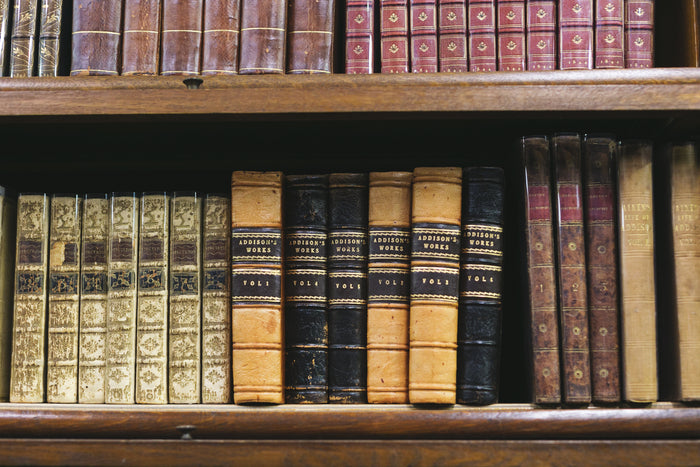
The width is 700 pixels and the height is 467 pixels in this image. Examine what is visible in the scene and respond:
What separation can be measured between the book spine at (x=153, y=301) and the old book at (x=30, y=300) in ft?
0.43

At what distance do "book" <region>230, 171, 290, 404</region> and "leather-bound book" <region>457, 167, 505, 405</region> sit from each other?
9.2 inches

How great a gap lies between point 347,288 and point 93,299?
1.12ft

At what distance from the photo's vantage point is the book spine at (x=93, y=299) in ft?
3.03

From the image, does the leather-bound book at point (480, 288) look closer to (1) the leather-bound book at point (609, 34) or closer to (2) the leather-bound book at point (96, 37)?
(1) the leather-bound book at point (609, 34)

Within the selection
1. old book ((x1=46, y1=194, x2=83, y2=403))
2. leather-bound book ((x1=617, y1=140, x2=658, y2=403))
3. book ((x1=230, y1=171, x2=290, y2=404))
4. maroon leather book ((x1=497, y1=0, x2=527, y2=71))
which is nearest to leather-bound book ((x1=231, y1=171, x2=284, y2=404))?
book ((x1=230, y1=171, x2=290, y2=404))

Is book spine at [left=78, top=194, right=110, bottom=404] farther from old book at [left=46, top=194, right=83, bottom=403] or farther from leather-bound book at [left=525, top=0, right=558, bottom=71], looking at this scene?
leather-bound book at [left=525, top=0, right=558, bottom=71]

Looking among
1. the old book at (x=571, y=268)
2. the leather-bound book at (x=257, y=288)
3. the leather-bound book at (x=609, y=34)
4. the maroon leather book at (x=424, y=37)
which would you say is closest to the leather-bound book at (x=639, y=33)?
the leather-bound book at (x=609, y=34)

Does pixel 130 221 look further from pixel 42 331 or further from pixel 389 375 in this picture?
pixel 389 375

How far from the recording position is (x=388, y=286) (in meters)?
0.90

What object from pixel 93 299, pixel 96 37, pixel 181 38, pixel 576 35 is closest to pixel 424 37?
pixel 576 35

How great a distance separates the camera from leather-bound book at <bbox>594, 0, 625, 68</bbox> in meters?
0.89

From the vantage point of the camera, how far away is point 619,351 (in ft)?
2.86


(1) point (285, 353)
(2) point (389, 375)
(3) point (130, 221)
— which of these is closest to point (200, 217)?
(3) point (130, 221)

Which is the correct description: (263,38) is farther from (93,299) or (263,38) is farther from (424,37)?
(93,299)
